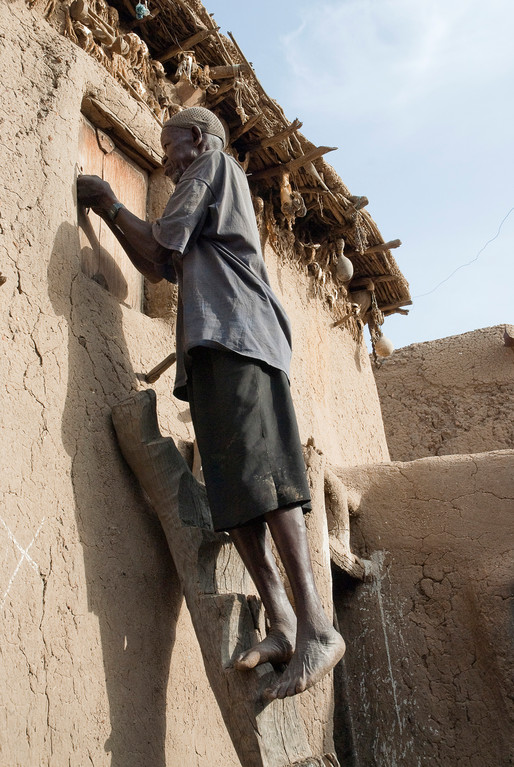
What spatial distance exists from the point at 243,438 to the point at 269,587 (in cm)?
50

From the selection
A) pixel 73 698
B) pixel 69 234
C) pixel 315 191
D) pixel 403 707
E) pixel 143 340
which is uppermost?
pixel 315 191

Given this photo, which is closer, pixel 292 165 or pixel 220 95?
pixel 220 95

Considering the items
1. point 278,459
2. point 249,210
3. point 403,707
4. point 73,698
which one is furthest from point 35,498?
point 403,707

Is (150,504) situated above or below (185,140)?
below

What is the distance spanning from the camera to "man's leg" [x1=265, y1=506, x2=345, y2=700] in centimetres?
250

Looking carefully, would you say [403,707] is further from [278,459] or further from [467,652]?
[278,459]

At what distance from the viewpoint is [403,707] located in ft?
13.7

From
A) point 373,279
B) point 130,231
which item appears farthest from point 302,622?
point 373,279

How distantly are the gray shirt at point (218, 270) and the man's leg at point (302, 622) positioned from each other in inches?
22.5

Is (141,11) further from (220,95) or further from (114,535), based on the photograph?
(114,535)

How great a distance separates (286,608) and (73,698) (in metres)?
0.73

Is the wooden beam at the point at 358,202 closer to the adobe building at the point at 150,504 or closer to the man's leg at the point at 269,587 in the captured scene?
the adobe building at the point at 150,504

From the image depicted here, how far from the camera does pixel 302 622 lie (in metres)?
2.63

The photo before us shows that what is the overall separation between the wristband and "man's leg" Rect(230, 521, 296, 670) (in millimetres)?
1252
